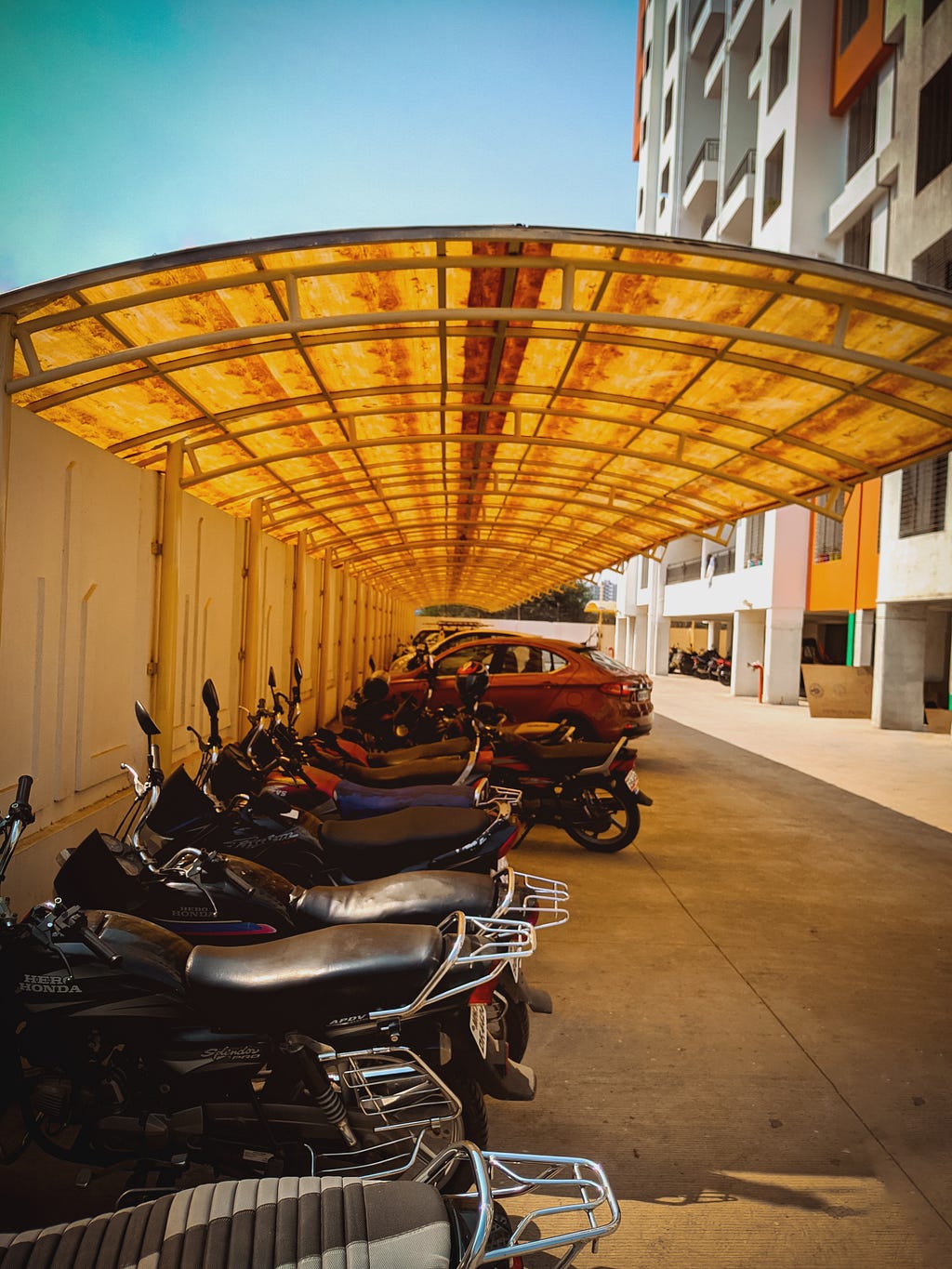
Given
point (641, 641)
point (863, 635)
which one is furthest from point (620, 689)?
point (641, 641)

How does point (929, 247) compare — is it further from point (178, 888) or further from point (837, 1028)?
point (178, 888)

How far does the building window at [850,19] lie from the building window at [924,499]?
10.9 meters

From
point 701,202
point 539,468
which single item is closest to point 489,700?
point 539,468

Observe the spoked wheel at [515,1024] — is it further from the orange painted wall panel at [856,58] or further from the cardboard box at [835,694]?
the orange painted wall panel at [856,58]

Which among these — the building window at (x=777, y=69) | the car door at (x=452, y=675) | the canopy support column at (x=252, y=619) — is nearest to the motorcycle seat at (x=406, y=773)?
the canopy support column at (x=252, y=619)

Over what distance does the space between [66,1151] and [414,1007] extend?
103cm

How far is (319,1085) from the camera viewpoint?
2.43 meters

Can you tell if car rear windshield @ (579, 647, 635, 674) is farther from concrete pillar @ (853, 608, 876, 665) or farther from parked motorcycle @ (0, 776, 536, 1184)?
concrete pillar @ (853, 608, 876, 665)

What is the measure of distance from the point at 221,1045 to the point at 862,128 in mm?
24713

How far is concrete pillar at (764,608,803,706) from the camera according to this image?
76.3 feet

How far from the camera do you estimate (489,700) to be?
11.4 metres

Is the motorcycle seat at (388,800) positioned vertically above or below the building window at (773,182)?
below

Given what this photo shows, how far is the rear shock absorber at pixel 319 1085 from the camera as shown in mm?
2422

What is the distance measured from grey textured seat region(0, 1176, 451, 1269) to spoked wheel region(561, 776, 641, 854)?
6.05m
